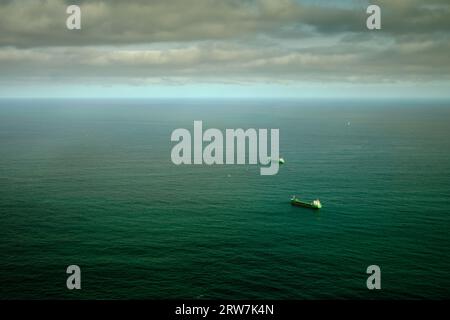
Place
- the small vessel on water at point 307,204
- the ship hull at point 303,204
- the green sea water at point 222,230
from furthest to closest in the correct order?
1. the ship hull at point 303,204
2. the small vessel on water at point 307,204
3. the green sea water at point 222,230

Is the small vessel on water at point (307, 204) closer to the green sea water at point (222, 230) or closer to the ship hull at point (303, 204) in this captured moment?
the ship hull at point (303, 204)

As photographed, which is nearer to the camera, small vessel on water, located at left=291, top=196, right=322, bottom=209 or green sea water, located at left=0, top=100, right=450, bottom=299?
green sea water, located at left=0, top=100, right=450, bottom=299

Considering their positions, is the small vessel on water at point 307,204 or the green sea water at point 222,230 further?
the small vessel on water at point 307,204

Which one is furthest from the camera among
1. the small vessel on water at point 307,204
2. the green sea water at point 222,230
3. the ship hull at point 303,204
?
the ship hull at point 303,204

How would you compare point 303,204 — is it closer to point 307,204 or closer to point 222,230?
point 307,204

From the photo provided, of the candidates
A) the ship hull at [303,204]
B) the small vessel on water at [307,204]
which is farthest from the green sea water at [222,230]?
the ship hull at [303,204]

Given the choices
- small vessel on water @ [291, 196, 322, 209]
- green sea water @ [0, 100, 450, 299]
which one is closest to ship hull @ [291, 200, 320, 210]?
small vessel on water @ [291, 196, 322, 209]

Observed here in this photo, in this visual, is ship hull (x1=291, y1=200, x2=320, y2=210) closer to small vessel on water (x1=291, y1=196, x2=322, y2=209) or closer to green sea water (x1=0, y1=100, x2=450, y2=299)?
small vessel on water (x1=291, y1=196, x2=322, y2=209)

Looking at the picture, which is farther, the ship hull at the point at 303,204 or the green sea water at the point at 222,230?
the ship hull at the point at 303,204

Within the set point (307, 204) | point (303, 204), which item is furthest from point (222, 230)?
point (307, 204)

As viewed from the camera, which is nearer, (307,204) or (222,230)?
(222,230)
